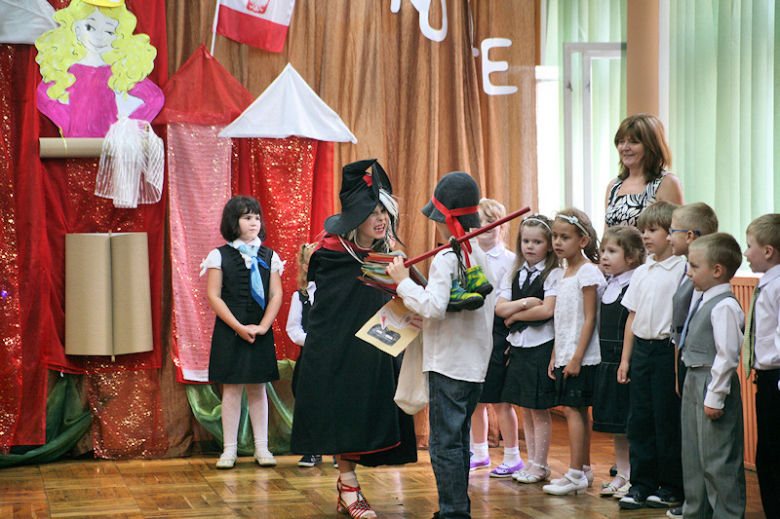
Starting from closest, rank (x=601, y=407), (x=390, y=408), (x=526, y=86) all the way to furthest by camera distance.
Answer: (x=390, y=408) → (x=601, y=407) → (x=526, y=86)

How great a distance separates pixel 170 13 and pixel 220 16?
0.85 feet

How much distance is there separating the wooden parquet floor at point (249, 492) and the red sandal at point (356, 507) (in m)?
0.04

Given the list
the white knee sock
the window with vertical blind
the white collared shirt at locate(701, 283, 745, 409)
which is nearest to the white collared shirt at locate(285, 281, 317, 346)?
the white knee sock

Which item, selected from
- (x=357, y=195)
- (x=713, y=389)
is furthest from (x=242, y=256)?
(x=713, y=389)

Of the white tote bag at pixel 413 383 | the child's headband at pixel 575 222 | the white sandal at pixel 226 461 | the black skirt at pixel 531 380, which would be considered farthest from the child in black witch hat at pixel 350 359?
the white sandal at pixel 226 461

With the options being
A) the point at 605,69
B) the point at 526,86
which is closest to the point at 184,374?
the point at 526,86

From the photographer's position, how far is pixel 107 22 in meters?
4.00

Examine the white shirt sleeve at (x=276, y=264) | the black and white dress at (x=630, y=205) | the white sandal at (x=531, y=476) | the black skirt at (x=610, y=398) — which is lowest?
the white sandal at (x=531, y=476)

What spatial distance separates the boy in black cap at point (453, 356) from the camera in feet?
8.21

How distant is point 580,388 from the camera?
10.5ft

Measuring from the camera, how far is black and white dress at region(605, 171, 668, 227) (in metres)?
3.37

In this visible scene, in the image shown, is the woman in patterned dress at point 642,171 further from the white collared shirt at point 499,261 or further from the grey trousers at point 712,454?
the grey trousers at point 712,454

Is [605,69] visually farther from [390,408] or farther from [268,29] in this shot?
[390,408]

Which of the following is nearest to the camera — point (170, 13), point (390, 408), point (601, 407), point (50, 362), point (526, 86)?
point (390, 408)
